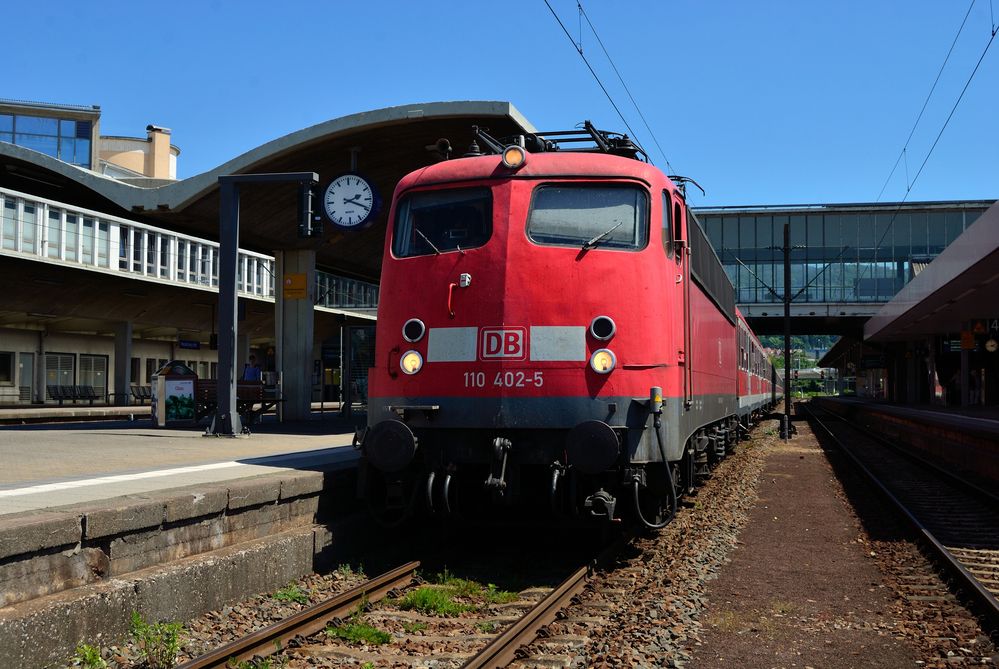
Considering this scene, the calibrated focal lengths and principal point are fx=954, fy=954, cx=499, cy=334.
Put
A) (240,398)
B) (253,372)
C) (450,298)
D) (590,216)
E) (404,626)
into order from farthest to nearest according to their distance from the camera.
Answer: (253,372) < (240,398) < (590,216) < (450,298) < (404,626)

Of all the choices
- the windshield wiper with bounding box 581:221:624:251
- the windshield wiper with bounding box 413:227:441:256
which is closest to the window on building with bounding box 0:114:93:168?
the windshield wiper with bounding box 413:227:441:256

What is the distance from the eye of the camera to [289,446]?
12734mm

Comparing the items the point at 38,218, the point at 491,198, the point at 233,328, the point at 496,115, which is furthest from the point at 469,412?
the point at 38,218

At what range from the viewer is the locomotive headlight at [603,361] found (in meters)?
7.64

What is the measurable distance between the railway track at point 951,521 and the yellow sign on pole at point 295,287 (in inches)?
452

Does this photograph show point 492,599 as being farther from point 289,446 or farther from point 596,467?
point 289,446

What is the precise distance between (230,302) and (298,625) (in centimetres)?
928

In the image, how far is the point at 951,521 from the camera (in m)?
11.8

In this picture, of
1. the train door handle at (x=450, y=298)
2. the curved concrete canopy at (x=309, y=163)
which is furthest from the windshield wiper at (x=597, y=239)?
the curved concrete canopy at (x=309, y=163)

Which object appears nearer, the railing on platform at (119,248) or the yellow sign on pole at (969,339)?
the railing on platform at (119,248)

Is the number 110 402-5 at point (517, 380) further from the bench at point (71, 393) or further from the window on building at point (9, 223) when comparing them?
the bench at point (71, 393)

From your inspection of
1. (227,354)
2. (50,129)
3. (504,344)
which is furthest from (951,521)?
(50,129)

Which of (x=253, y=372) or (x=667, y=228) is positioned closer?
(x=667, y=228)

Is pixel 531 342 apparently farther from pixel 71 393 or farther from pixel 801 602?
pixel 71 393
